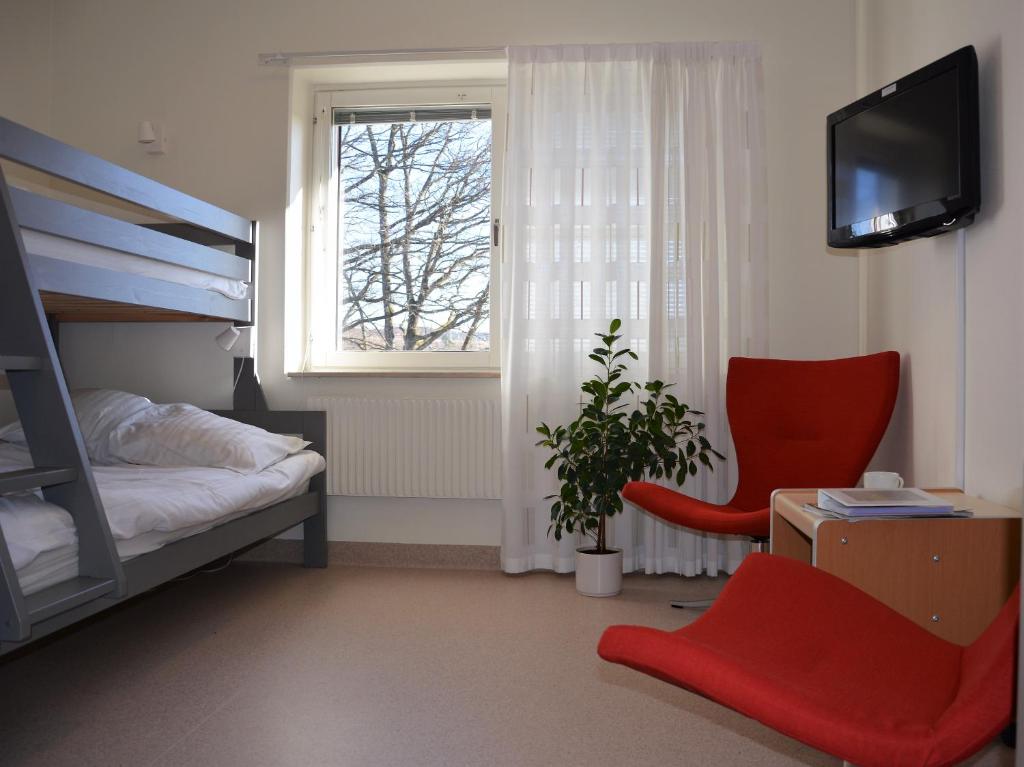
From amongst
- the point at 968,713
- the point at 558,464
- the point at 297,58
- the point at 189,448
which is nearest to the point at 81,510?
the point at 189,448

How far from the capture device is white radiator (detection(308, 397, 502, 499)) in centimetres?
382

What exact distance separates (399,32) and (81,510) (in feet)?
8.70

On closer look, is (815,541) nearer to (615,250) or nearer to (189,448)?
(615,250)

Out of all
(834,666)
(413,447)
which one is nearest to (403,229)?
(413,447)

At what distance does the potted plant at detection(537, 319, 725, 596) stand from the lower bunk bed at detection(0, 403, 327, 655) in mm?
1017

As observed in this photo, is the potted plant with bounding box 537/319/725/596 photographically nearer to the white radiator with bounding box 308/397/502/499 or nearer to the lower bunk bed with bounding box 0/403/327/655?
the white radiator with bounding box 308/397/502/499

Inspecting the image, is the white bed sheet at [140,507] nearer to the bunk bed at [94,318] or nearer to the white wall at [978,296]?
the bunk bed at [94,318]

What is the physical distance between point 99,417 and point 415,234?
1.58 meters

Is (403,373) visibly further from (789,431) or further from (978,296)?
(978,296)

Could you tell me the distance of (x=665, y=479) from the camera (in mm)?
3664

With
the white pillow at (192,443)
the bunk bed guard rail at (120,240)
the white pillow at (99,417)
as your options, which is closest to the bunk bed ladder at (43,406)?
the bunk bed guard rail at (120,240)

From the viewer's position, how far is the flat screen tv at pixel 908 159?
2.28m

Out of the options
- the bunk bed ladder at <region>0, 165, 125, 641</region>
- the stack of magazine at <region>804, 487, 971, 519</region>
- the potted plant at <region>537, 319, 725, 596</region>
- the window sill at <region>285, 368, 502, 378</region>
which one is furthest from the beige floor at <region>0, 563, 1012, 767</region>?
the window sill at <region>285, 368, 502, 378</region>

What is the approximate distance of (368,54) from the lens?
3.86 meters
